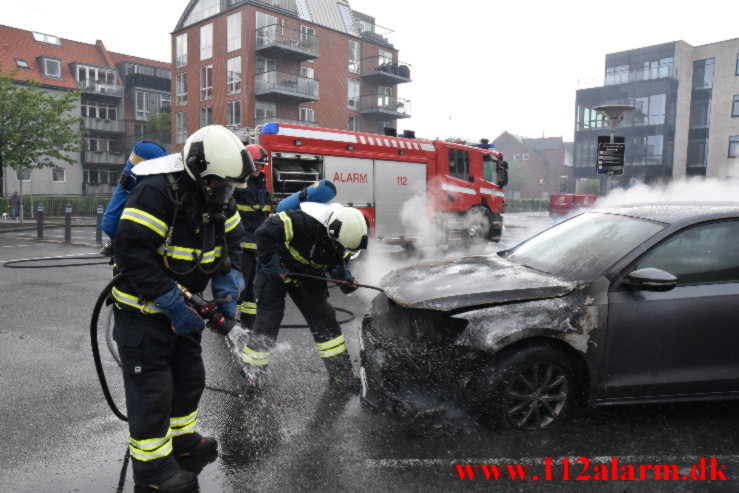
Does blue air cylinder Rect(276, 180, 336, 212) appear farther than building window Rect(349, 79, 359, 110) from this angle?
No

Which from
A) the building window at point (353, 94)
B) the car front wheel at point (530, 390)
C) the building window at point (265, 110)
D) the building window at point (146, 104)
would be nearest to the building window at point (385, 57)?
the building window at point (353, 94)

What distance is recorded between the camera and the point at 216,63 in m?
33.8

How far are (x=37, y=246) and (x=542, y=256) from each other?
14755 millimetres

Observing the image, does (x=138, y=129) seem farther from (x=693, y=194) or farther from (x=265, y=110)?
(x=693, y=194)

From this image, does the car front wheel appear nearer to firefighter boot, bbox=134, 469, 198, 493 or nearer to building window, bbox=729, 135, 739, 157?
firefighter boot, bbox=134, 469, 198, 493

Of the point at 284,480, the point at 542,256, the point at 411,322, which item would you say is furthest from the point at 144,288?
the point at 542,256

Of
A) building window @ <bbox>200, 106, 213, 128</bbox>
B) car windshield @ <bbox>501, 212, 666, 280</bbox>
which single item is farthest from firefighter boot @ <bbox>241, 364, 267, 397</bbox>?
building window @ <bbox>200, 106, 213, 128</bbox>

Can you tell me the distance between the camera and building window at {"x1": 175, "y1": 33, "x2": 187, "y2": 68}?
36188mm

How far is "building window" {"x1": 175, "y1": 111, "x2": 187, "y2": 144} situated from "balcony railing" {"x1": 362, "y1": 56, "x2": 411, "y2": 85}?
1234 centimetres

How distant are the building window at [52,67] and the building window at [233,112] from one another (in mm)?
18236

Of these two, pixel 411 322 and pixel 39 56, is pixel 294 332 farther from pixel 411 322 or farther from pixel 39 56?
pixel 39 56

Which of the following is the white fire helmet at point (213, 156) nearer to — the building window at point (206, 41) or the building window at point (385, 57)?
the building window at point (206, 41)

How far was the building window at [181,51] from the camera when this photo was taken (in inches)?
1425

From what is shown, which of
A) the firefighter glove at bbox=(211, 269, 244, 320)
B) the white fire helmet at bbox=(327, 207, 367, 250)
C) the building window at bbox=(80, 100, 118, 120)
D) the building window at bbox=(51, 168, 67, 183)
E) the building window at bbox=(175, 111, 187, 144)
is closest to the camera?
the firefighter glove at bbox=(211, 269, 244, 320)
